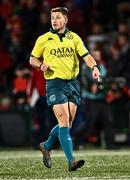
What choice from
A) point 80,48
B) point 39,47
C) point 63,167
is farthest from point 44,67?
point 63,167

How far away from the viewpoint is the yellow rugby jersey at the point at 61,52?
10.1m

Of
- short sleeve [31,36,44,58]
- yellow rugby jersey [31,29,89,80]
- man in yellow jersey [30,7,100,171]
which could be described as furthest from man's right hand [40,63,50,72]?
short sleeve [31,36,44,58]

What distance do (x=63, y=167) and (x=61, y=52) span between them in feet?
5.04

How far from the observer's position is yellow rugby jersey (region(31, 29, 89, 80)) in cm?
1009

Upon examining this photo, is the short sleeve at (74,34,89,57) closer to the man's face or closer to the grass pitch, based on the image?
the man's face

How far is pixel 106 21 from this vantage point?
63.2 ft

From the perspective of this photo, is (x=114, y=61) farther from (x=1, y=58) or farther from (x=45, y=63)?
(x=45, y=63)

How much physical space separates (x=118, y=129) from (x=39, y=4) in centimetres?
380

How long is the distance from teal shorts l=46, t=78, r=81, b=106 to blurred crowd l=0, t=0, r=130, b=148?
4566 mm

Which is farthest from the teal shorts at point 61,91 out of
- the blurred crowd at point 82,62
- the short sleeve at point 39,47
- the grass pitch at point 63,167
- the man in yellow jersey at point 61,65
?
the blurred crowd at point 82,62

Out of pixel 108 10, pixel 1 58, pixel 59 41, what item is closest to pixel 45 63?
pixel 59 41

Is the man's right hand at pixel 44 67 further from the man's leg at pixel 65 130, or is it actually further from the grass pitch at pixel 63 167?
the grass pitch at pixel 63 167

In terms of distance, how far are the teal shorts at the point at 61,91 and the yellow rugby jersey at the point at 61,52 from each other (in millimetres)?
63

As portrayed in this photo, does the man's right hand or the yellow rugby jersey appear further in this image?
the yellow rugby jersey
